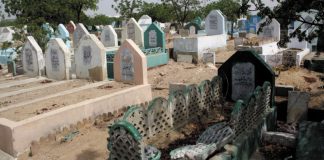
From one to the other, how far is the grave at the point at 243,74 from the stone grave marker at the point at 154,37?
7751 mm

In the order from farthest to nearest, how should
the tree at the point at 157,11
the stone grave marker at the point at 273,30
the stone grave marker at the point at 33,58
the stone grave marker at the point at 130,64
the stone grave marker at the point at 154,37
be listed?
the tree at the point at 157,11 → the stone grave marker at the point at 273,30 → the stone grave marker at the point at 154,37 → the stone grave marker at the point at 33,58 → the stone grave marker at the point at 130,64

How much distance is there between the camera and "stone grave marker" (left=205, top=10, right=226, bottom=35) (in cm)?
1920

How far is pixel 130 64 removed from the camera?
948 cm

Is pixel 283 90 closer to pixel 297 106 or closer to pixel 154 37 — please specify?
pixel 297 106

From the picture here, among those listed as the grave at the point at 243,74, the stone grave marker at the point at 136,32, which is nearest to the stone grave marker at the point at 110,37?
the stone grave marker at the point at 136,32

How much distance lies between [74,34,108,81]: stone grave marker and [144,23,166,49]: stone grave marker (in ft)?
16.9

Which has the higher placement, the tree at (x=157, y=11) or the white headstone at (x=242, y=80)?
the tree at (x=157, y=11)

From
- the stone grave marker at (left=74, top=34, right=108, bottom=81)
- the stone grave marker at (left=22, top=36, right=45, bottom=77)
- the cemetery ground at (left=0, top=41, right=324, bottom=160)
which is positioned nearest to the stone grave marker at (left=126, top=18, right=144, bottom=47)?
the cemetery ground at (left=0, top=41, right=324, bottom=160)

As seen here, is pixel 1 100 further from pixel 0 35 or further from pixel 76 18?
pixel 76 18

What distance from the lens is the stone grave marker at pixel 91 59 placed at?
398 inches

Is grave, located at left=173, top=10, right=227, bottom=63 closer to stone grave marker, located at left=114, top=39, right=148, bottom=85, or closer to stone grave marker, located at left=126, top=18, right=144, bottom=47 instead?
stone grave marker, located at left=126, top=18, right=144, bottom=47

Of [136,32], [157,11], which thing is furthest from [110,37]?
[157,11]

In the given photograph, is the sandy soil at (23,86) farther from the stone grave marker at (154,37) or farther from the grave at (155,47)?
the stone grave marker at (154,37)

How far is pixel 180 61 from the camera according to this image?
15.4 m
